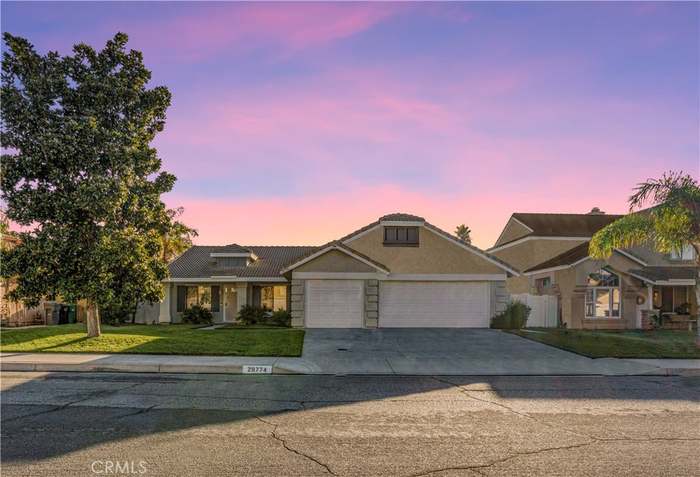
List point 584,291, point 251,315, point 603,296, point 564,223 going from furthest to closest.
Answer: point 564,223 < point 251,315 < point 603,296 < point 584,291

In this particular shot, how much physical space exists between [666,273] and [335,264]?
733 inches

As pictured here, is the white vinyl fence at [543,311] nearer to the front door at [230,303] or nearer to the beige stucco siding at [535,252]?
the beige stucco siding at [535,252]

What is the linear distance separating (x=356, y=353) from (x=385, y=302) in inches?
368

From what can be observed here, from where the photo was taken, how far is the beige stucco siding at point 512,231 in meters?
36.0

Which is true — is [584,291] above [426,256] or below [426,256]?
below

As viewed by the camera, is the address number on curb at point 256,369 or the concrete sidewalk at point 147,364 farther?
the concrete sidewalk at point 147,364

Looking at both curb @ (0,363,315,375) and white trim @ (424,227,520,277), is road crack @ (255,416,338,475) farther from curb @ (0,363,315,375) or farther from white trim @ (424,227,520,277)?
white trim @ (424,227,520,277)

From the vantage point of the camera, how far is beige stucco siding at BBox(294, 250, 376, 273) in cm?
2389

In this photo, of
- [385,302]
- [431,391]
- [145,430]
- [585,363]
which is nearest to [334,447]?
[145,430]

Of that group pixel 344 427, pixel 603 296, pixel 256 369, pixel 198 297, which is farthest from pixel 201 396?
pixel 603 296

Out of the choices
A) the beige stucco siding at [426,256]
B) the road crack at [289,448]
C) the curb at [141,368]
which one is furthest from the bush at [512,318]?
the road crack at [289,448]

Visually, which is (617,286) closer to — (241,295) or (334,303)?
(334,303)

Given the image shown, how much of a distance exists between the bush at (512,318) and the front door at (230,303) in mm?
15052

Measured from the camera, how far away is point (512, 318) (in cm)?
2447
